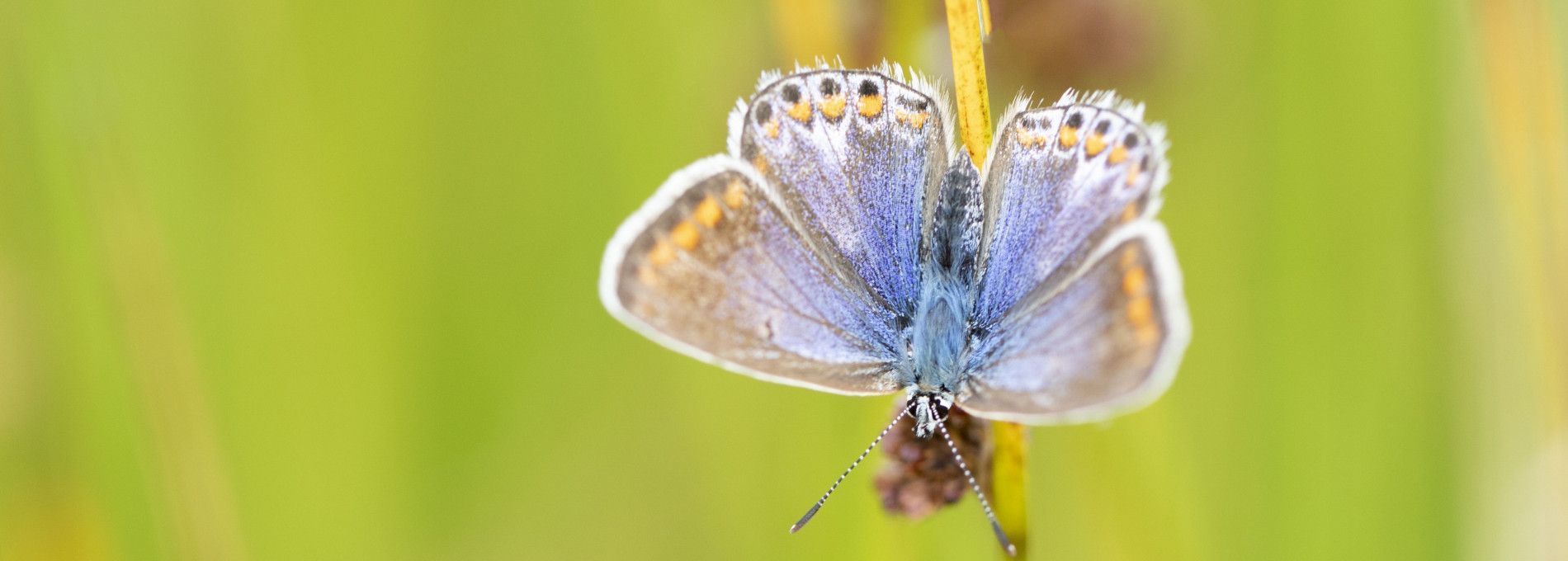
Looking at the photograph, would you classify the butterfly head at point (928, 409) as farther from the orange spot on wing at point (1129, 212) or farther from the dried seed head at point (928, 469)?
the orange spot on wing at point (1129, 212)

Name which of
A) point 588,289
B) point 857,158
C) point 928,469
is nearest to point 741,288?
point 857,158

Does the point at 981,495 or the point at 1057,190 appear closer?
the point at 981,495

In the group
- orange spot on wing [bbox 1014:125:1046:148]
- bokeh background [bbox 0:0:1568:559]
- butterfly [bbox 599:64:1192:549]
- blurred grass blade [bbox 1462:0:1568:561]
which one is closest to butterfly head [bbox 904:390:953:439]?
butterfly [bbox 599:64:1192:549]

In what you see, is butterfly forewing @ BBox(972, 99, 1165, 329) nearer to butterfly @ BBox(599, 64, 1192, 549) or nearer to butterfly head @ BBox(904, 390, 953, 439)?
butterfly @ BBox(599, 64, 1192, 549)

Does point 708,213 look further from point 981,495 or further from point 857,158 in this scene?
point 981,495

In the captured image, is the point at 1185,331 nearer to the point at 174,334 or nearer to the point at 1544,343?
the point at 1544,343

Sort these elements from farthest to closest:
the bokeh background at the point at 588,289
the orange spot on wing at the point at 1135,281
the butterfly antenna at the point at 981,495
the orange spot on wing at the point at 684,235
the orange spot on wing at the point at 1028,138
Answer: the bokeh background at the point at 588,289, the orange spot on wing at the point at 684,235, the orange spot on wing at the point at 1028,138, the orange spot on wing at the point at 1135,281, the butterfly antenna at the point at 981,495

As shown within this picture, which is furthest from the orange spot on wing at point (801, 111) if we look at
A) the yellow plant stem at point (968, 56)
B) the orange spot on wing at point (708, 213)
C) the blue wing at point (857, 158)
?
the yellow plant stem at point (968, 56)
